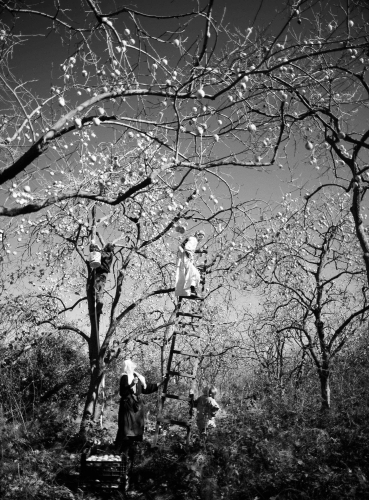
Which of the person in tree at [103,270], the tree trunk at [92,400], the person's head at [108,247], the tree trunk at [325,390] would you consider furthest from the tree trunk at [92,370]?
the tree trunk at [325,390]

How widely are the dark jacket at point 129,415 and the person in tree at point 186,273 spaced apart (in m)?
2.00

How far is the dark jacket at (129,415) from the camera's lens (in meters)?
6.12

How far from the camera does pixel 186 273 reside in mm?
7426

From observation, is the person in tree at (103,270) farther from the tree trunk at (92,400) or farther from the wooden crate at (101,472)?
the wooden crate at (101,472)

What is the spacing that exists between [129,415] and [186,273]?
2.85 m

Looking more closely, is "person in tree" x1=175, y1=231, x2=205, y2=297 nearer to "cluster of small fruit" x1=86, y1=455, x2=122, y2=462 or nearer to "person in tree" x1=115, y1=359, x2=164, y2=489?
"person in tree" x1=115, y1=359, x2=164, y2=489

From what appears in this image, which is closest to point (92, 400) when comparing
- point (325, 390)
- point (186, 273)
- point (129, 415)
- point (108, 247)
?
point (129, 415)

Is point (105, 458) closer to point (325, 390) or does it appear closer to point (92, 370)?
point (92, 370)

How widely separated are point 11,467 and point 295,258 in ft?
32.5

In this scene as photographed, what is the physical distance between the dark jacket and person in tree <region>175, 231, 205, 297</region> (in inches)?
78.9

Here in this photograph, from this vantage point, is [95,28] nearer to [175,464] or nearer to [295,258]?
[175,464]

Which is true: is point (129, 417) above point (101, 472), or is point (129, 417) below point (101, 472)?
above

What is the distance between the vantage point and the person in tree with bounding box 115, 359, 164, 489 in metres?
6.11

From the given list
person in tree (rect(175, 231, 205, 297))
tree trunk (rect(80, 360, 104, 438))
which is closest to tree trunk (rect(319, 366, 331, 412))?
person in tree (rect(175, 231, 205, 297))
